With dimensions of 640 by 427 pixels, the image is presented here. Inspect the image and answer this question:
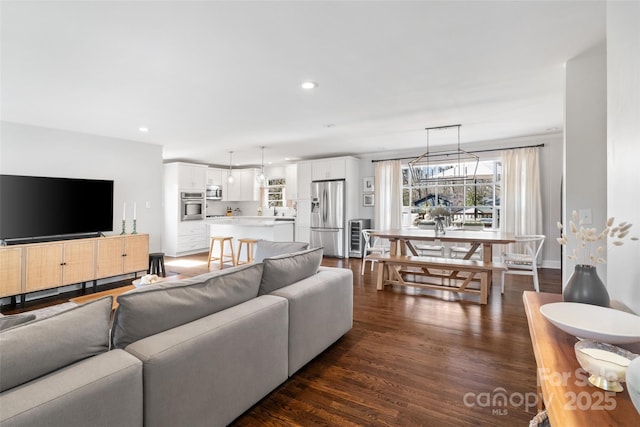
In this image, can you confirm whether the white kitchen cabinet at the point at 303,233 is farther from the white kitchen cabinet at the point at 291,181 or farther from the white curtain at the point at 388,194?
the white curtain at the point at 388,194

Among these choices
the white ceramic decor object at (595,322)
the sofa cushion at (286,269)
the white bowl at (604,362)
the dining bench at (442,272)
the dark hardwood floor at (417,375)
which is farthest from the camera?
the dining bench at (442,272)

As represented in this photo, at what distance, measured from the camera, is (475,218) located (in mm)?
6457

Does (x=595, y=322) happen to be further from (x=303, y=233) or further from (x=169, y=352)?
(x=303, y=233)

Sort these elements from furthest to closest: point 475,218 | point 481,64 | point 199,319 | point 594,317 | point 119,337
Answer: point 475,218
point 481,64
point 199,319
point 119,337
point 594,317

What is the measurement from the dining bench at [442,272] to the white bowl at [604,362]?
3.12 metres

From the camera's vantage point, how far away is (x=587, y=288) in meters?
1.26

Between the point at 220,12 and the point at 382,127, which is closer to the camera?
the point at 220,12

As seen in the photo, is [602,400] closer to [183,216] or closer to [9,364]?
[9,364]

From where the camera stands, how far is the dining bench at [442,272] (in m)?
3.89

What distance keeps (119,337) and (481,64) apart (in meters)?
3.19

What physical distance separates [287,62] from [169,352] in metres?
2.28

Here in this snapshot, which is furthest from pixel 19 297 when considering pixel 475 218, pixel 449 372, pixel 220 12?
pixel 475 218

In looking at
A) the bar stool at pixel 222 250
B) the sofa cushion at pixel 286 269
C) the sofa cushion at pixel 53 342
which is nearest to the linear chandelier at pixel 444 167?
the bar stool at pixel 222 250


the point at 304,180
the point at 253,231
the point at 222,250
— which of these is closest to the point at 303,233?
the point at 304,180
